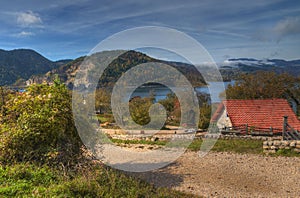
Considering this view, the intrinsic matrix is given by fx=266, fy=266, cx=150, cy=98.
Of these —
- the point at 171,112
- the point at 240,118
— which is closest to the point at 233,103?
the point at 240,118

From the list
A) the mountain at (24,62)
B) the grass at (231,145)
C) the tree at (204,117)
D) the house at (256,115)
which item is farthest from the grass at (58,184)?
the mountain at (24,62)

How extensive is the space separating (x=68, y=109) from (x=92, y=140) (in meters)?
1.37

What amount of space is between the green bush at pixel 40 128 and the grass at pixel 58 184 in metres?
0.61

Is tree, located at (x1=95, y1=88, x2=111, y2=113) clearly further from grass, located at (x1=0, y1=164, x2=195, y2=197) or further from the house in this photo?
grass, located at (x1=0, y1=164, x2=195, y2=197)

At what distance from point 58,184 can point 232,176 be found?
6.68 m

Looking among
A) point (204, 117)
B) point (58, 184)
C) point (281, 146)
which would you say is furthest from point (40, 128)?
point (204, 117)

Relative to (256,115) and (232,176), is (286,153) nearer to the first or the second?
(232,176)

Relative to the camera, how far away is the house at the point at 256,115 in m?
21.2

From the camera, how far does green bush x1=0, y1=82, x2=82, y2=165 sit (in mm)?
7418

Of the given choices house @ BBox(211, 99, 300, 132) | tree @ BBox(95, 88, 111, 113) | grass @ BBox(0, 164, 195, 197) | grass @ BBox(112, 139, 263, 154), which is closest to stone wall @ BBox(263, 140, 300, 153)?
grass @ BBox(112, 139, 263, 154)

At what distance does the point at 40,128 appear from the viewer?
7684 millimetres

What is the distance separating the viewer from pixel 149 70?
54.5ft

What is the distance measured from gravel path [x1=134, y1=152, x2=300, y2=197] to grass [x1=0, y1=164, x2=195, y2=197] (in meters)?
1.99

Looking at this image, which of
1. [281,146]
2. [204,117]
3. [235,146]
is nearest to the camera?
[281,146]
